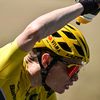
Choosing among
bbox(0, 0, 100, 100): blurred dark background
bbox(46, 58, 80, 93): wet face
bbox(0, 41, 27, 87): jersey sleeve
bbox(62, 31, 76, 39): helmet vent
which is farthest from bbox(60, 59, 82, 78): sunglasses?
bbox(0, 0, 100, 100): blurred dark background

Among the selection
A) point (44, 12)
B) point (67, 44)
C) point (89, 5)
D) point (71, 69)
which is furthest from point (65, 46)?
point (44, 12)

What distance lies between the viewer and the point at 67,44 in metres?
1.64

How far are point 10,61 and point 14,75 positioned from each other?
0.08 m

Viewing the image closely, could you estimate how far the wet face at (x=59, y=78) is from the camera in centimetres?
165

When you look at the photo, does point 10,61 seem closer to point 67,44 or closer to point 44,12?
point 67,44

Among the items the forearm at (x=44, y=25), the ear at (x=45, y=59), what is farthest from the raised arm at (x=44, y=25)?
the ear at (x=45, y=59)

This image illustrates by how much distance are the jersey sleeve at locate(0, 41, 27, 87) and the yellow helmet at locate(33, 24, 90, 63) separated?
294 millimetres

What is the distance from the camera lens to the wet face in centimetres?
165

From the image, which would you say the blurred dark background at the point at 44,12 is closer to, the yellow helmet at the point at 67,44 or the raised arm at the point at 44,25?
the yellow helmet at the point at 67,44

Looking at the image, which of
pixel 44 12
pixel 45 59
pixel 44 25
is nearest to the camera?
pixel 44 25

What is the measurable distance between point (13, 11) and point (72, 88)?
0.85 metres

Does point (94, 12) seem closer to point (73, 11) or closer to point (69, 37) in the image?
point (73, 11)

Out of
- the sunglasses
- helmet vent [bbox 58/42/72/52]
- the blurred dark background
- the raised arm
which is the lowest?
the blurred dark background

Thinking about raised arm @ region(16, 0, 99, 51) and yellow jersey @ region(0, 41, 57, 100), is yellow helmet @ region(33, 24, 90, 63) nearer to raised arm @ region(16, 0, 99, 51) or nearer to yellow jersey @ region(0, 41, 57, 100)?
yellow jersey @ region(0, 41, 57, 100)
